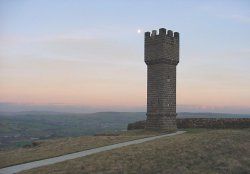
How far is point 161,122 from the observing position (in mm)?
35031

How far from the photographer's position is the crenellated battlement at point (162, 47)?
35.2 metres

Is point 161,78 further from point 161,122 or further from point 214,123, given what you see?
point 214,123

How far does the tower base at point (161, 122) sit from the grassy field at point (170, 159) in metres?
7.47

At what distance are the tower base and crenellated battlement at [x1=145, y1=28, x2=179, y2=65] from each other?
5.15m

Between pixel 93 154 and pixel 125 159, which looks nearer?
pixel 125 159

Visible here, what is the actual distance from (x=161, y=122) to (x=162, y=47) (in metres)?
7.10

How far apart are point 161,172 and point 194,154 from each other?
4453 mm

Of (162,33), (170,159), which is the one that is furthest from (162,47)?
(170,159)

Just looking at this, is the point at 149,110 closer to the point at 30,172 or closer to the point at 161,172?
the point at 161,172

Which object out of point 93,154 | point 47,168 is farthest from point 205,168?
point 47,168

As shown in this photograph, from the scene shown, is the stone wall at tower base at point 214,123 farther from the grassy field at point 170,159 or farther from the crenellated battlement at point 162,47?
the grassy field at point 170,159

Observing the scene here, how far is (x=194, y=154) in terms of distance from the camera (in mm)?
23250

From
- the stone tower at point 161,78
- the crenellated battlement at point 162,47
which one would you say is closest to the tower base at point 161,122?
the stone tower at point 161,78

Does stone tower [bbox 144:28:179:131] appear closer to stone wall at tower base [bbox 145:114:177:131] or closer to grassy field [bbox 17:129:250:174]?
stone wall at tower base [bbox 145:114:177:131]
